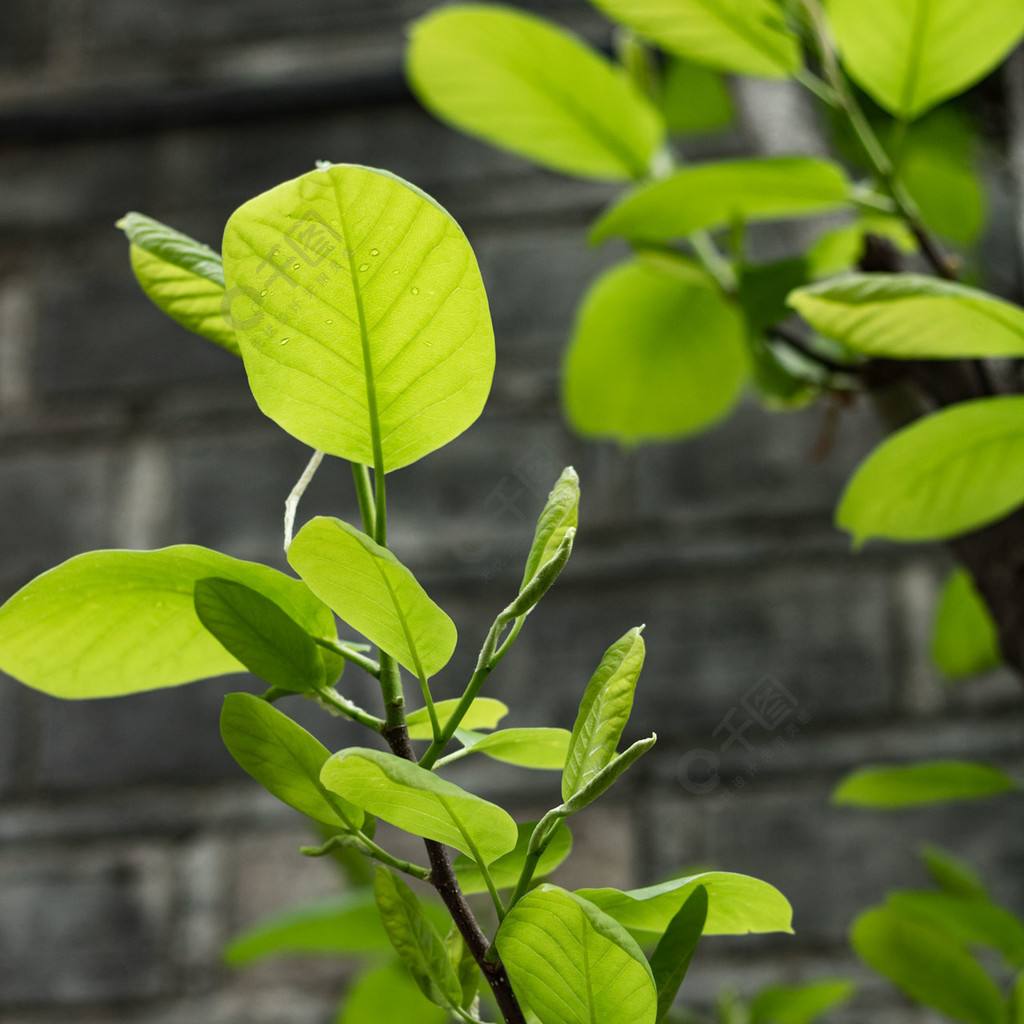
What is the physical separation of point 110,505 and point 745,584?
54cm

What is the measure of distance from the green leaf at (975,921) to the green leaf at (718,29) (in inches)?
10.5

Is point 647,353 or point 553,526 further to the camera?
point 647,353

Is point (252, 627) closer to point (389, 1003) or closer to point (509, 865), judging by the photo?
point (509, 865)

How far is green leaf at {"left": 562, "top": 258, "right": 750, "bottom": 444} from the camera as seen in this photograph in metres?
0.44

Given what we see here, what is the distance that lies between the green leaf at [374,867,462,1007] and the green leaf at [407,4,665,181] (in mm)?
302

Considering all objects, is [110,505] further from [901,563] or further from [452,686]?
[901,563]

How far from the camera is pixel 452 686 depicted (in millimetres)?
771

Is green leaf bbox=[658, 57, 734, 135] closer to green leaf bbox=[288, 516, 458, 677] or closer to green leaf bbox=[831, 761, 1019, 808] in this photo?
green leaf bbox=[831, 761, 1019, 808]

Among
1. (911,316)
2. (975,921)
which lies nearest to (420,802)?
(911,316)

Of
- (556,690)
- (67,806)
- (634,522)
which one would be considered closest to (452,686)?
(556,690)

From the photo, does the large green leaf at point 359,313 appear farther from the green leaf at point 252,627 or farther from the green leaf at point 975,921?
the green leaf at point 975,921

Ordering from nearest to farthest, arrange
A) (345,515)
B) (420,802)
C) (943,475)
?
(420,802), (943,475), (345,515)

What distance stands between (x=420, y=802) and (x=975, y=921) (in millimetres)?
261

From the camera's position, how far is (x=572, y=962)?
15 centimetres
